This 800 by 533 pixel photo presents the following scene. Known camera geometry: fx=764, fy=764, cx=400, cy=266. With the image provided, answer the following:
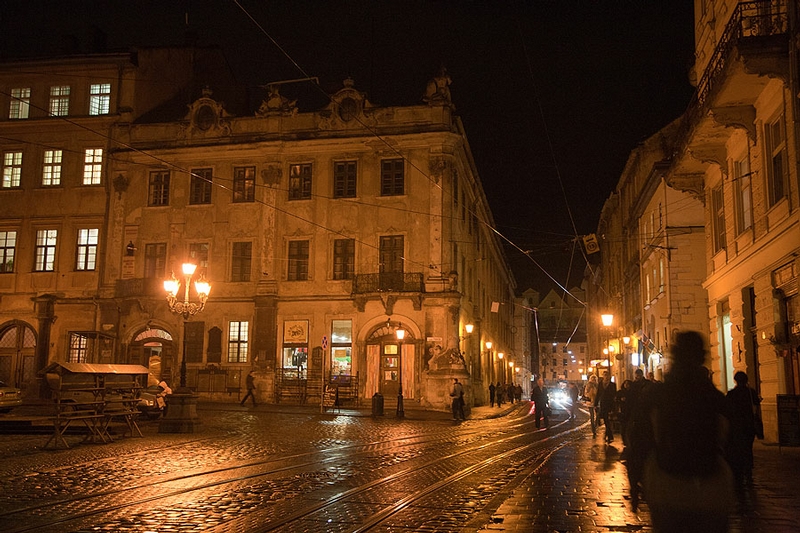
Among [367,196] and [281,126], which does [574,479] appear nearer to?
[367,196]

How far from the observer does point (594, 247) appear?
31.2 m

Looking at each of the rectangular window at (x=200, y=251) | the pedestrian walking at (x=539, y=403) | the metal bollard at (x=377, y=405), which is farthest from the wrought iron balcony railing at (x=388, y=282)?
the pedestrian walking at (x=539, y=403)

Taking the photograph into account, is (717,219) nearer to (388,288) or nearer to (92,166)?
(388,288)

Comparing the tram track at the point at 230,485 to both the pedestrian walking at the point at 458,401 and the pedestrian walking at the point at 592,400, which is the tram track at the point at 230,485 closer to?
the pedestrian walking at the point at 592,400

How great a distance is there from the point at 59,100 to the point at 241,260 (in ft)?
46.2

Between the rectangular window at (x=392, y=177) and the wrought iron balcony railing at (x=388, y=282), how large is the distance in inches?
170

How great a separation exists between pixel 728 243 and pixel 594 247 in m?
11.1

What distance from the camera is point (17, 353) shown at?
1610 inches

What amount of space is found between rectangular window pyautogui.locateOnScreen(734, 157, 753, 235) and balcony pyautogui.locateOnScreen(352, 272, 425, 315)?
63.2 feet

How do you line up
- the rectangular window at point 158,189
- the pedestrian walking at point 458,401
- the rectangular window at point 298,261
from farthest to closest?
1. the rectangular window at point 158,189
2. the rectangular window at point 298,261
3. the pedestrian walking at point 458,401

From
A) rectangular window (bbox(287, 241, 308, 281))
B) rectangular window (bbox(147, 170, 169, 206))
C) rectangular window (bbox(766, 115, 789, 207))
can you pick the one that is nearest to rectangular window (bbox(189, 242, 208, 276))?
rectangular window (bbox(147, 170, 169, 206))

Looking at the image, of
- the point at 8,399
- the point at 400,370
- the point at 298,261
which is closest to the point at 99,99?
the point at 298,261

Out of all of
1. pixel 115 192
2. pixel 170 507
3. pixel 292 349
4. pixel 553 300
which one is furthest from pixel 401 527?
pixel 553 300

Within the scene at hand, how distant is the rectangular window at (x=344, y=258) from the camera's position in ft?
126
